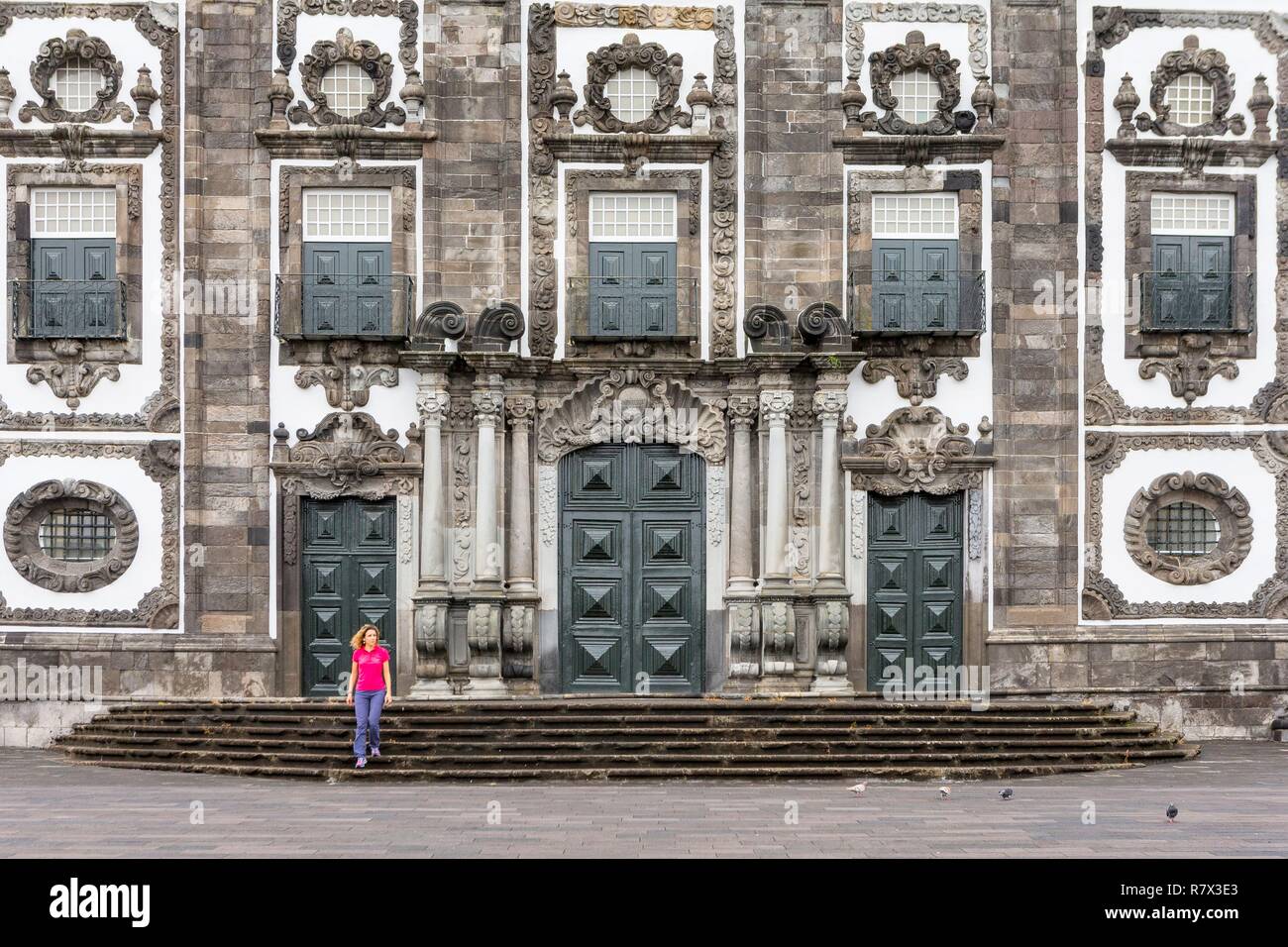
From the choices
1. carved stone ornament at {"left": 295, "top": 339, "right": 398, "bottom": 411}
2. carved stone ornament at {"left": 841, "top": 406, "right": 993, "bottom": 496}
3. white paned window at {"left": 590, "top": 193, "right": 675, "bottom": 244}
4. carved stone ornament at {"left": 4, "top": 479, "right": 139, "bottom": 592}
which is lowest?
carved stone ornament at {"left": 4, "top": 479, "right": 139, "bottom": 592}

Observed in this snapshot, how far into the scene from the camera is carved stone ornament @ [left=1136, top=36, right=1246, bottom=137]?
1021 inches

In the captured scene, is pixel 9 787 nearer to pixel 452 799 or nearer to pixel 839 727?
pixel 452 799

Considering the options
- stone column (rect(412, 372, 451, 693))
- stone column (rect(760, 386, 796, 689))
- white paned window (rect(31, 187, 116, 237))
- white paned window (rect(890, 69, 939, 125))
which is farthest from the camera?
white paned window (rect(890, 69, 939, 125))

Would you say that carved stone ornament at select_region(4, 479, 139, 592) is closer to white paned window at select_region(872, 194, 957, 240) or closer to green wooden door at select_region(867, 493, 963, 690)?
green wooden door at select_region(867, 493, 963, 690)

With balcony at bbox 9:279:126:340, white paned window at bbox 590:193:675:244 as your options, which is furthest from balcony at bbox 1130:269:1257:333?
balcony at bbox 9:279:126:340

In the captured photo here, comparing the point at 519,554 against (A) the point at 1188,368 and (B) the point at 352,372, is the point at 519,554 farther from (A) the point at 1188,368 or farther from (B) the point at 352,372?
(A) the point at 1188,368

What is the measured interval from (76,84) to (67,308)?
320cm

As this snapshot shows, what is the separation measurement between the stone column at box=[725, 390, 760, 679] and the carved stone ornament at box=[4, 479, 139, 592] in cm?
833

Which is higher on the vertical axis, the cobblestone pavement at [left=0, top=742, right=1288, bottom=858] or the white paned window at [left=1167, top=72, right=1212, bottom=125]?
the white paned window at [left=1167, top=72, right=1212, bottom=125]

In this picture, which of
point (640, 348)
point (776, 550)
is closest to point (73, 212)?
point (640, 348)

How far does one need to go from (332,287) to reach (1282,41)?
14.0 meters

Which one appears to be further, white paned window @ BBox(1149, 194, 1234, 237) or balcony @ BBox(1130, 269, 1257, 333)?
white paned window @ BBox(1149, 194, 1234, 237)

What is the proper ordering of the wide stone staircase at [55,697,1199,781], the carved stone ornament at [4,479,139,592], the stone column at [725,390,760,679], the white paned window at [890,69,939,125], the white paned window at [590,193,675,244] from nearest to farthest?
the wide stone staircase at [55,697,1199,781], the stone column at [725,390,760,679], the carved stone ornament at [4,479,139,592], the white paned window at [590,193,675,244], the white paned window at [890,69,939,125]

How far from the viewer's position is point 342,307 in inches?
1000
